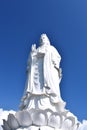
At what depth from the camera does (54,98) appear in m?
9.70

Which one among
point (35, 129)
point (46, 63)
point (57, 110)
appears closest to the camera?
point (35, 129)

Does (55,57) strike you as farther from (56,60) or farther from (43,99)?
(43,99)

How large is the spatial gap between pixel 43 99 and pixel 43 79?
30.8 inches

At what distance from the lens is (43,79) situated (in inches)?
401

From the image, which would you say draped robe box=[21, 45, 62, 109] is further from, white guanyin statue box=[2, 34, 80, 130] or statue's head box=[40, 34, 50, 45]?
statue's head box=[40, 34, 50, 45]

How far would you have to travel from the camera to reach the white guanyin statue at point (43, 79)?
9.66 meters

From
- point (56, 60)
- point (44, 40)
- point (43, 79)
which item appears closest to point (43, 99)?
point (43, 79)

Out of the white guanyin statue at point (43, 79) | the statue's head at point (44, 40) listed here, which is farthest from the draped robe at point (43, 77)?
the statue's head at point (44, 40)

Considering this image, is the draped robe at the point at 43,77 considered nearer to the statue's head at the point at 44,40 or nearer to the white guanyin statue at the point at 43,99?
the white guanyin statue at the point at 43,99

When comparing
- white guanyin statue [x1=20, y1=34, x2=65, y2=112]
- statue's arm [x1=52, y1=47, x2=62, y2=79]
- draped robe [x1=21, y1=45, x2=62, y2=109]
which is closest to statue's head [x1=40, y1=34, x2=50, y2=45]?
white guanyin statue [x1=20, y1=34, x2=65, y2=112]

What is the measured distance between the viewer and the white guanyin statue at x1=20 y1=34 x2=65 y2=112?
9.66 m

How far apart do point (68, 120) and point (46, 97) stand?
1.15 metres

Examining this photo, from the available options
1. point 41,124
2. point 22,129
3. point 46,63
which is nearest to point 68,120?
point 41,124

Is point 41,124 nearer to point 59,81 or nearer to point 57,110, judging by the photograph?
point 57,110
